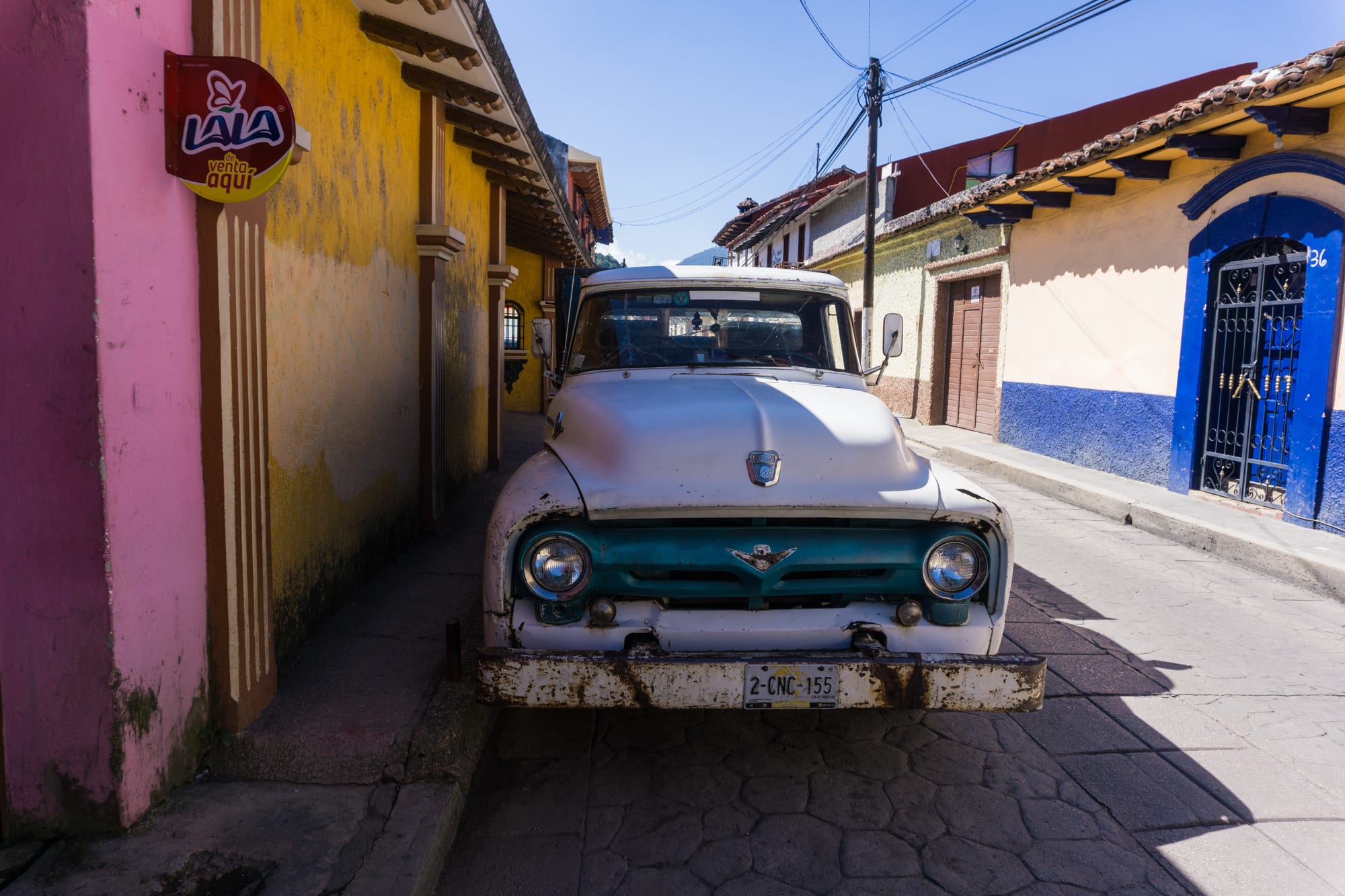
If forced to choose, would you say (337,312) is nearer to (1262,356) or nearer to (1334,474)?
(1334,474)

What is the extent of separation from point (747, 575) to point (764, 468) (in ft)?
1.12

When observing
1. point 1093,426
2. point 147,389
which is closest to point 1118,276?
point 1093,426

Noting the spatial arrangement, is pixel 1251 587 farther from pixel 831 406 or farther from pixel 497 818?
pixel 497 818

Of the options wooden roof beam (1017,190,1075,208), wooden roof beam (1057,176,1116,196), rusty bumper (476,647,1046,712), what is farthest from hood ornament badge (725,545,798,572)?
wooden roof beam (1017,190,1075,208)

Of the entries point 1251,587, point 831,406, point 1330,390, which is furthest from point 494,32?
point 1330,390

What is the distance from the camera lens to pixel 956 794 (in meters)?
2.97

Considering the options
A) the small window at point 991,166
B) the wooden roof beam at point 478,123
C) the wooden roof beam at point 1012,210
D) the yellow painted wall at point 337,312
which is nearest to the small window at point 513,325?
the wooden roof beam at point 1012,210

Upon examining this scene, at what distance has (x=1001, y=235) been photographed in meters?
12.8

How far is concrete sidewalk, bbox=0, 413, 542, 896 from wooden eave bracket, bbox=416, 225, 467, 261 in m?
2.87

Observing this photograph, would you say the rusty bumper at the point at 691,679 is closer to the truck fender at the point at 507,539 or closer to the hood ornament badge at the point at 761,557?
the truck fender at the point at 507,539

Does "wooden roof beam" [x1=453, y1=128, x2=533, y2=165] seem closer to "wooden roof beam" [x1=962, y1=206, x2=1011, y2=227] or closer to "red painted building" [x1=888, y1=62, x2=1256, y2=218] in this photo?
"wooden roof beam" [x1=962, y1=206, x2=1011, y2=227]

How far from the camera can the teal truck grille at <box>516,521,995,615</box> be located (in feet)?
8.84

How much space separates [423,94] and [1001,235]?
949 cm

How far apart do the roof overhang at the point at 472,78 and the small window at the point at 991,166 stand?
1317cm
